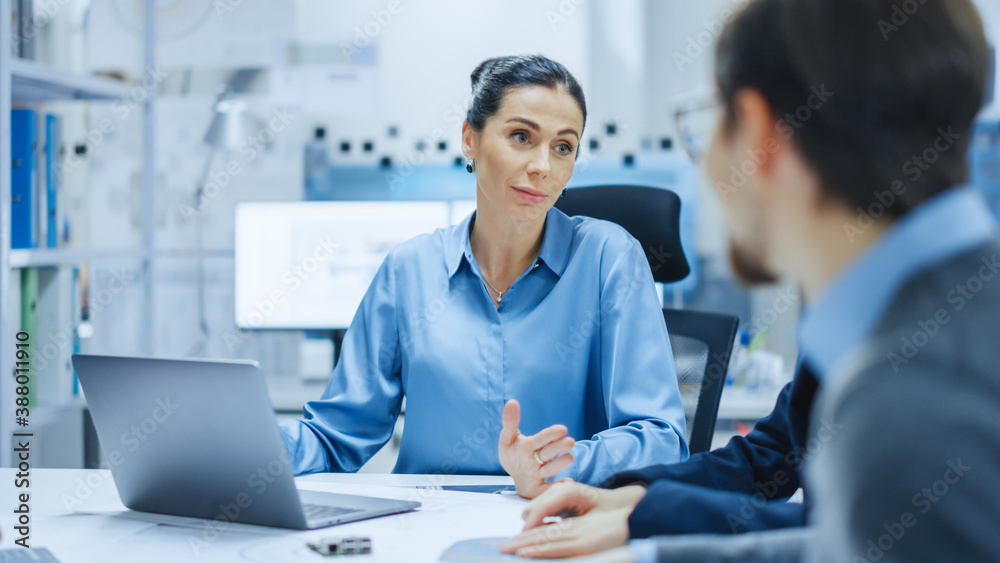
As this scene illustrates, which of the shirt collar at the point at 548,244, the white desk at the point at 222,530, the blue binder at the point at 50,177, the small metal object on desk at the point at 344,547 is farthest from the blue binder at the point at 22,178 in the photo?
the small metal object on desk at the point at 344,547

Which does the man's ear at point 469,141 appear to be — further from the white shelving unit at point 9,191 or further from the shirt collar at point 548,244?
the white shelving unit at point 9,191

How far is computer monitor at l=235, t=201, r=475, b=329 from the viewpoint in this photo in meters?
2.44

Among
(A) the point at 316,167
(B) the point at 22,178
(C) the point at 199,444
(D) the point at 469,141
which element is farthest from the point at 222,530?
(A) the point at 316,167

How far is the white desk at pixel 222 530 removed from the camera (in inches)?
31.4

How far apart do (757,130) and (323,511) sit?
638 millimetres

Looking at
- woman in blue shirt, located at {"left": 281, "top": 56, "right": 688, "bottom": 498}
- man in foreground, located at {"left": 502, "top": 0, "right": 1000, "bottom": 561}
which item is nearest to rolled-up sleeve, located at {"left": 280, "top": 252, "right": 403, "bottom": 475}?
woman in blue shirt, located at {"left": 281, "top": 56, "right": 688, "bottom": 498}

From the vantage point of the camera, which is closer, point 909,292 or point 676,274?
point 909,292

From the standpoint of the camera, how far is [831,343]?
516 millimetres

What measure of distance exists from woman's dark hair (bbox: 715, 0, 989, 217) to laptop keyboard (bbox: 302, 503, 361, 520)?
64cm

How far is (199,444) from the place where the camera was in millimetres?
867

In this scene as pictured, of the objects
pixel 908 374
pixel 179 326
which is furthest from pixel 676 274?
pixel 179 326

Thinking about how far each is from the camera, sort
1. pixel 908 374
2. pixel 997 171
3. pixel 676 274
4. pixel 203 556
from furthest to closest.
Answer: pixel 997 171 → pixel 676 274 → pixel 203 556 → pixel 908 374

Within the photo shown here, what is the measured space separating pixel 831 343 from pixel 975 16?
235mm

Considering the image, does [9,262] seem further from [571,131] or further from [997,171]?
[997,171]
